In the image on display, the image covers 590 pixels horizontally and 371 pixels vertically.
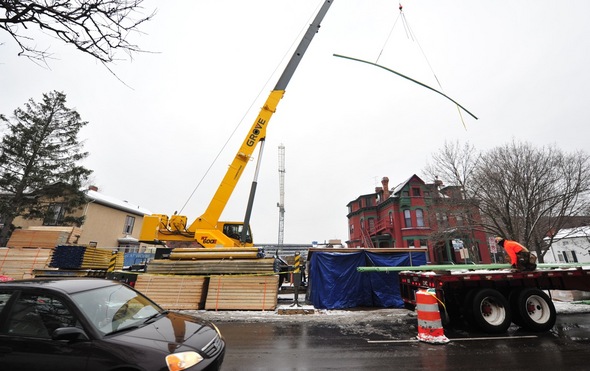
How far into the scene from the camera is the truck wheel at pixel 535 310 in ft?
23.1

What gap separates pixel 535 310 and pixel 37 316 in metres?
10.6

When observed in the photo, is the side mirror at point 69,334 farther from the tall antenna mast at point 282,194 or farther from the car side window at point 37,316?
the tall antenna mast at point 282,194

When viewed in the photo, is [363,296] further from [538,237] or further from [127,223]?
[127,223]

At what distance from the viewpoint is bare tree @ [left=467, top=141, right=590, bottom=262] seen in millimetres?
16625

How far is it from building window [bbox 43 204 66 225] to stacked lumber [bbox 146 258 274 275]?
1684 centimetres

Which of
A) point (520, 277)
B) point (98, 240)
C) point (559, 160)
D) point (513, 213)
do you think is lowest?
point (520, 277)

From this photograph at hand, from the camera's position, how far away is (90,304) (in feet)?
11.0

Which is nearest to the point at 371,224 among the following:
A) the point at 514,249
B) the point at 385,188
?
the point at 385,188

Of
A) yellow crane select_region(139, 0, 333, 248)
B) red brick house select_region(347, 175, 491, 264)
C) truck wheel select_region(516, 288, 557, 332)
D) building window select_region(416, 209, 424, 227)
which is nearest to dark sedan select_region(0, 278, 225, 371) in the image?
truck wheel select_region(516, 288, 557, 332)

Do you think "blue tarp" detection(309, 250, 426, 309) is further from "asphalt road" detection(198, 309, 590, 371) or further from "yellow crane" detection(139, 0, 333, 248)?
"yellow crane" detection(139, 0, 333, 248)

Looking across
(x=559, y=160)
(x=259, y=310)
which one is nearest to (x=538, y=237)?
(x=559, y=160)

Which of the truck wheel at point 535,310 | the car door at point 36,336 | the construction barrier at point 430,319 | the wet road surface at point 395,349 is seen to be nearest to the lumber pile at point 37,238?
the wet road surface at point 395,349

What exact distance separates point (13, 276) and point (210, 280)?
462 inches

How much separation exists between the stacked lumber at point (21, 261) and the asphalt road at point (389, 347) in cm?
1281
